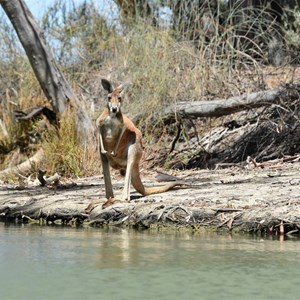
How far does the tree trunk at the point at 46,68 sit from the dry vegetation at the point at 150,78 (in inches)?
11.1

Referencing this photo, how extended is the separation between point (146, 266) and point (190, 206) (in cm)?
252

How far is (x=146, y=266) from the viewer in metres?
4.37

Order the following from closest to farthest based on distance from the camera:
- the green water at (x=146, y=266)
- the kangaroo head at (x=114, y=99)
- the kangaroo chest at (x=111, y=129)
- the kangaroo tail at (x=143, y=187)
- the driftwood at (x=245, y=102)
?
the green water at (x=146, y=266) → the kangaroo head at (x=114, y=99) → the kangaroo chest at (x=111, y=129) → the kangaroo tail at (x=143, y=187) → the driftwood at (x=245, y=102)

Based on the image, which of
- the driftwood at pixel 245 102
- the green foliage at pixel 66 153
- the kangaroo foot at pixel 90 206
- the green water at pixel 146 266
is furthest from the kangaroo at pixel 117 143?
the driftwood at pixel 245 102

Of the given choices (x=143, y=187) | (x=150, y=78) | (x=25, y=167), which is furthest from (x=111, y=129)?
(x=150, y=78)

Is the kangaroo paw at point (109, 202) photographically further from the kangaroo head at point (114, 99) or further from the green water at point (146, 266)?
the green water at point (146, 266)

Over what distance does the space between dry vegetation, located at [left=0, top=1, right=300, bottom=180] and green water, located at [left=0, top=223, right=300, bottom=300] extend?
17.1ft

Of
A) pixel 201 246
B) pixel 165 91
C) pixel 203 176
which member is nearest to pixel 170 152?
pixel 165 91

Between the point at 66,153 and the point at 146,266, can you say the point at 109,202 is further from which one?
the point at 66,153

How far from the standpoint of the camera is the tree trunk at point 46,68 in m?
11.3

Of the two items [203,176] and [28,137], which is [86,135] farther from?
[203,176]

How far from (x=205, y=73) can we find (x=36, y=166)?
2917 millimetres

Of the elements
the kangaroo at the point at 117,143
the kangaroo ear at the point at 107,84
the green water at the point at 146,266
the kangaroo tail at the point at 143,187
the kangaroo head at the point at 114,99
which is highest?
the kangaroo ear at the point at 107,84

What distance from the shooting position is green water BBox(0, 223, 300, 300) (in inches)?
143
